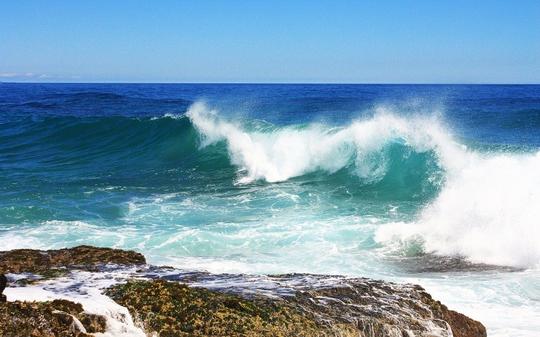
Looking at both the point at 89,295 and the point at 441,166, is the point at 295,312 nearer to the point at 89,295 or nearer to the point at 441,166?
the point at 89,295

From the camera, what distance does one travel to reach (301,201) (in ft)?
51.1

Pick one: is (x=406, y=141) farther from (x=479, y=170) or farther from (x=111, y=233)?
(x=111, y=233)

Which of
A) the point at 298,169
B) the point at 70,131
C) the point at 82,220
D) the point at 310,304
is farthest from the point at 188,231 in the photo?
the point at 70,131

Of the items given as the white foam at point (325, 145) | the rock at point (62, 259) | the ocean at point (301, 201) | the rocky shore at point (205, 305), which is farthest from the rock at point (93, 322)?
the white foam at point (325, 145)

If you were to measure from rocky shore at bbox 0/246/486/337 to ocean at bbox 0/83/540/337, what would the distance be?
91.1 inches

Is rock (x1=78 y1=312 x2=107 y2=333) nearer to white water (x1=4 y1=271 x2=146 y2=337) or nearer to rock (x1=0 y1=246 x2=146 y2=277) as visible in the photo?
white water (x1=4 y1=271 x2=146 y2=337)

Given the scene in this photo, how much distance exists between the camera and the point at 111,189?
55.7 ft

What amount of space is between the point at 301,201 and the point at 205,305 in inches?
425

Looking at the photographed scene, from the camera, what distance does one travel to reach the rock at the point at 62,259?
6277 mm

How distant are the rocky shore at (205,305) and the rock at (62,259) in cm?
6

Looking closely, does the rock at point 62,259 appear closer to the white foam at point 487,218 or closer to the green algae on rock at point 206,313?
the green algae on rock at point 206,313

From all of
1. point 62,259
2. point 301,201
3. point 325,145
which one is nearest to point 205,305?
point 62,259

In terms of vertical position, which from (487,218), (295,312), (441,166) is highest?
(295,312)

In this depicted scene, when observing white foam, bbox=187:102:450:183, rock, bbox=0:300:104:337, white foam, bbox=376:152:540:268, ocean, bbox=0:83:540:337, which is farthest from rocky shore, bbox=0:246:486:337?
white foam, bbox=187:102:450:183
